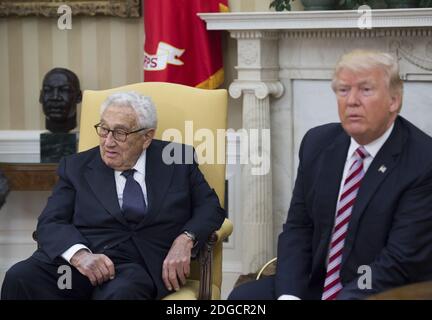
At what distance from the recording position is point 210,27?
174 inches

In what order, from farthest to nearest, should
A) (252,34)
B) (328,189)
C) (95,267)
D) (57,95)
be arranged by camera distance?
(57,95), (252,34), (95,267), (328,189)

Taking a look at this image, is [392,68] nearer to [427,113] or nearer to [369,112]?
[369,112]

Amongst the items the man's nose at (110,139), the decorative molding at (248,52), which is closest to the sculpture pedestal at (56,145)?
the decorative molding at (248,52)

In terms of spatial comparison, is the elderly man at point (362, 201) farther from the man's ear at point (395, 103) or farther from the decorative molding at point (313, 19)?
the decorative molding at point (313, 19)

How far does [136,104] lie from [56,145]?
1.61 meters

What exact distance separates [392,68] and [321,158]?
0.38 m

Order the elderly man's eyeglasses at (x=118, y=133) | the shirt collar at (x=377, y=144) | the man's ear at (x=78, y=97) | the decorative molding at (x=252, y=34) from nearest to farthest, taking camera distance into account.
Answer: the shirt collar at (x=377, y=144) < the elderly man's eyeglasses at (x=118, y=133) < the decorative molding at (x=252, y=34) < the man's ear at (x=78, y=97)

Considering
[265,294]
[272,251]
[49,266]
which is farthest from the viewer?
[272,251]

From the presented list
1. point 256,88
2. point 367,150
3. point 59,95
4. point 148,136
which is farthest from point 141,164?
point 59,95

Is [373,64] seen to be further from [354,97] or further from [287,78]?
[287,78]

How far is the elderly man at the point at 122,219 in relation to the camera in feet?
9.74

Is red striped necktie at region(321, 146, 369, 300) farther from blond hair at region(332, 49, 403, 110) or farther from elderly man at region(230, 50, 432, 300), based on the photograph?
blond hair at region(332, 49, 403, 110)

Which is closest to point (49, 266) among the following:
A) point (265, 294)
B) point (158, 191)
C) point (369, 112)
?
point (158, 191)

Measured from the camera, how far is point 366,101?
8.37ft
